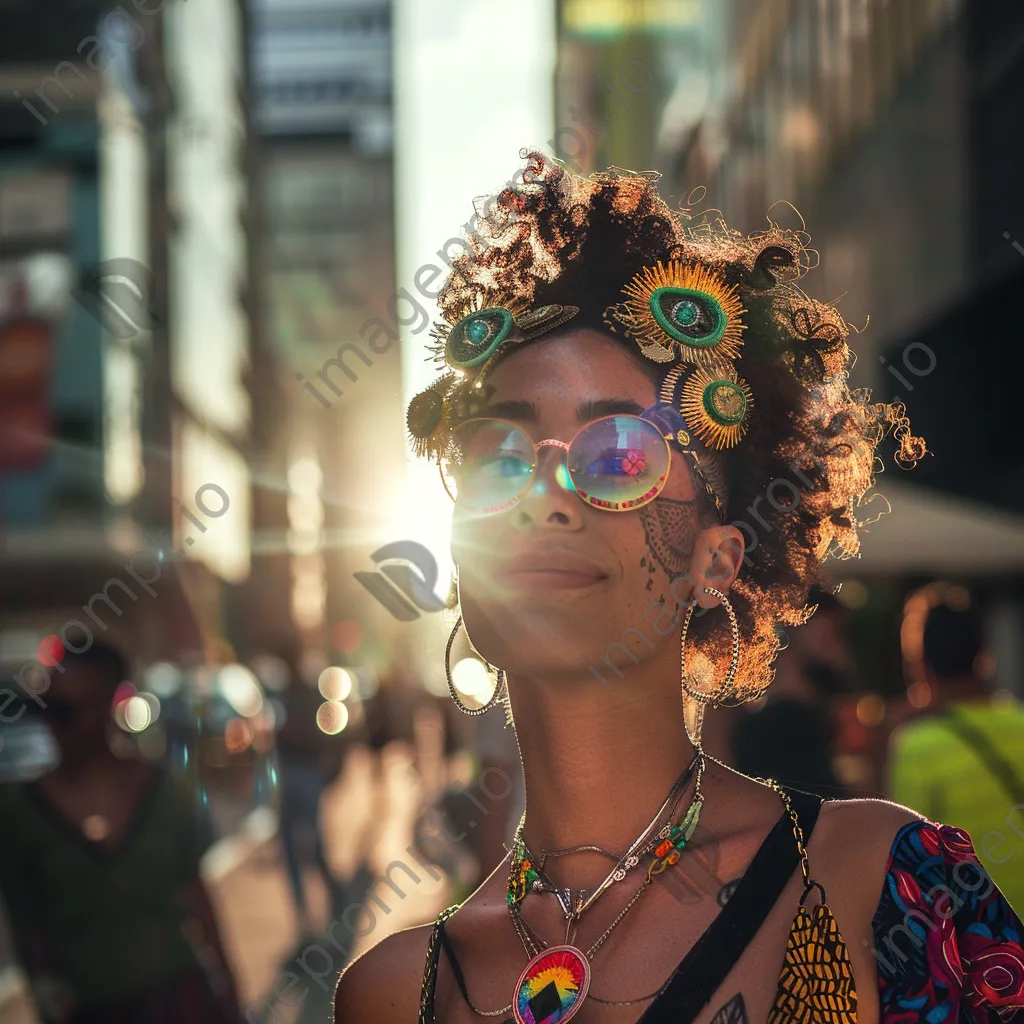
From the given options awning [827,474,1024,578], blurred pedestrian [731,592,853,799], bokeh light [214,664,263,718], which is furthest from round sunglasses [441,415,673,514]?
bokeh light [214,664,263,718]

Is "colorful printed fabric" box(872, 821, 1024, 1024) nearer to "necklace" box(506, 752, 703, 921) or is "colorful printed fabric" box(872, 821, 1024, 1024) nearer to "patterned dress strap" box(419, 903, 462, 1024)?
"necklace" box(506, 752, 703, 921)

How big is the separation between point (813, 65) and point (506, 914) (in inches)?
721

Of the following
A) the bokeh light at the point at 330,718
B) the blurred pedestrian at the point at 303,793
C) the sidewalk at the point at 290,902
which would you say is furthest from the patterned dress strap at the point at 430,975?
the bokeh light at the point at 330,718

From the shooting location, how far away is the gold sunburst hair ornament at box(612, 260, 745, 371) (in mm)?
1803

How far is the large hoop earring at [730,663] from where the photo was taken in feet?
5.90

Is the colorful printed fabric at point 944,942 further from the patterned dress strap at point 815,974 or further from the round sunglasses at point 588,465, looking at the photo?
the round sunglasses at point 588,465

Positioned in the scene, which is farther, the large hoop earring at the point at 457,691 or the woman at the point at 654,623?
the large hoop earring at the point at 457,691

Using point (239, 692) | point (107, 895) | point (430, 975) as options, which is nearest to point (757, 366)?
→ point (430, 975)

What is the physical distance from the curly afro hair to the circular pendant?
40 cm

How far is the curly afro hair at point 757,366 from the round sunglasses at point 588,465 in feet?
0.48

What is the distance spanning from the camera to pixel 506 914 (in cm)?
186

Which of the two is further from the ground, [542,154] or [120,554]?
[542,154]

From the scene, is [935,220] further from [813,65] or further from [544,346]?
[544,346]

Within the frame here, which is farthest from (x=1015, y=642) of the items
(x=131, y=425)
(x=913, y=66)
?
(x=131, y=425)
